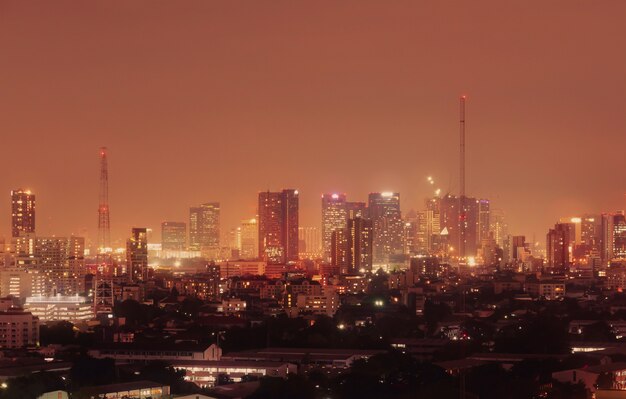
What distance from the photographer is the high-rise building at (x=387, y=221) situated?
5725 centimetres

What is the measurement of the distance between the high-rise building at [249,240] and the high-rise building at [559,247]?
12501 millimetres

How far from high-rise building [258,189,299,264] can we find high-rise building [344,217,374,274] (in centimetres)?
605

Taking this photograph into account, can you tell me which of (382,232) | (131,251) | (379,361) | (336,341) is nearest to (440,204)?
(382,232)

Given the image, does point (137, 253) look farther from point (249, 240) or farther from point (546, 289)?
point (249, 240)

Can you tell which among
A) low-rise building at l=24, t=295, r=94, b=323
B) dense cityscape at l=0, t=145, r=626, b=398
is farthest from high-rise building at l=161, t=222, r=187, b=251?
low-rise building at l=24, t=295, r=94, b=323

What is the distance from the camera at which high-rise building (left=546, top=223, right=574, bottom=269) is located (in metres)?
51.2

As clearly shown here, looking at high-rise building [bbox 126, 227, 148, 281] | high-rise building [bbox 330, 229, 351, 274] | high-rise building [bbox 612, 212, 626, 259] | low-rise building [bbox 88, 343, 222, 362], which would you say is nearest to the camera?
low-rise building [bbox 88, 343, 222, 362]

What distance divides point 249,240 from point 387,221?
20.4 ft

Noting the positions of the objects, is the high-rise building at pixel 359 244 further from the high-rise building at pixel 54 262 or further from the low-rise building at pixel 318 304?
the low-rise building at pixel 318 304

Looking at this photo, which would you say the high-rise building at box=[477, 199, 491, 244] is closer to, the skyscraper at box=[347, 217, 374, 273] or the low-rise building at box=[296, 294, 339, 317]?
the skyscraper at box=[347, 217, 374, 273]

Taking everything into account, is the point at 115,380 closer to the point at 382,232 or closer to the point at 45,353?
the point at 45,353

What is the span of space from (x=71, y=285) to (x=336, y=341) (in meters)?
14.8

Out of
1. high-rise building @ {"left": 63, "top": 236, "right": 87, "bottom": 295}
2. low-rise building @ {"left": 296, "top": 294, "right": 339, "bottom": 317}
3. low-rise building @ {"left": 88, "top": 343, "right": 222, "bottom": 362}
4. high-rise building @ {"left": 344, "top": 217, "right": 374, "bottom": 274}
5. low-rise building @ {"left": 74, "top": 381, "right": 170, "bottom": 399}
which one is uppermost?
high-rise building @ {"left": 344, "top": 217, "right": 374, "bottom": 274}

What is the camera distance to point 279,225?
54.4 meters
